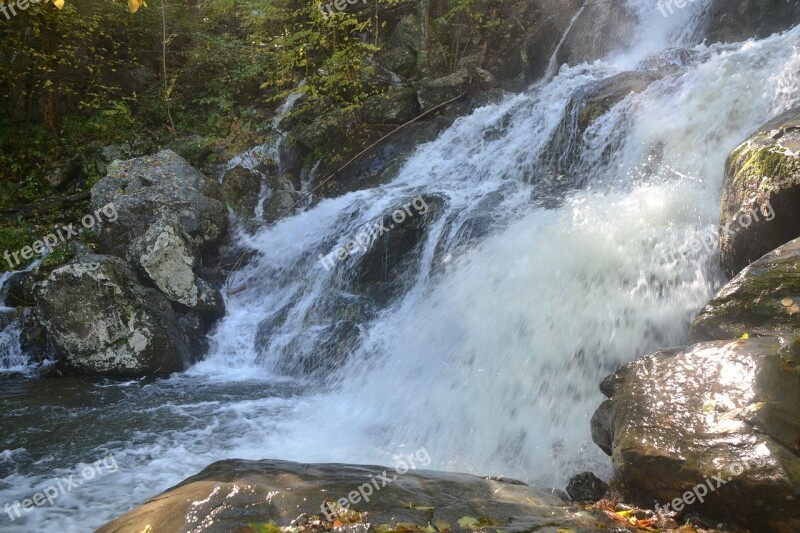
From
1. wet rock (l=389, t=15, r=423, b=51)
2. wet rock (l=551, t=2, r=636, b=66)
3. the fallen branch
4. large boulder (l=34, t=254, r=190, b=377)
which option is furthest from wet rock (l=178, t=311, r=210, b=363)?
wet rock (l=551, t=2, r=636, b=66)

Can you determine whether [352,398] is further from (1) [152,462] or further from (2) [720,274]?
(2) [720,274]

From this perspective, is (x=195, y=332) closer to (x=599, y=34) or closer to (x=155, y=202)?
(x=155, y=202)

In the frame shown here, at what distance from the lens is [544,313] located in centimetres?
634

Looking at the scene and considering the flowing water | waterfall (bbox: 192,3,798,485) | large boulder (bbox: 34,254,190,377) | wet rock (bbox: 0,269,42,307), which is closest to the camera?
the flowing water

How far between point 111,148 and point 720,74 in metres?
13.0

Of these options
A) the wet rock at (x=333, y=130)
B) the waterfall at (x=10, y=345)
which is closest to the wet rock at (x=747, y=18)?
the wet rock at (x=333, y=130)

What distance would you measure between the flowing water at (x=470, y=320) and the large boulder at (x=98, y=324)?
322mm

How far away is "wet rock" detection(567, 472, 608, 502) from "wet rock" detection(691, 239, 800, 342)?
148 centimetres

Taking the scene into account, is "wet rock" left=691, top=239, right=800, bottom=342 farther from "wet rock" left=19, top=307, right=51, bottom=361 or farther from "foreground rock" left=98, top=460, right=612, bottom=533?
"wet rock" left=19, top=307, right=51, bottom=361

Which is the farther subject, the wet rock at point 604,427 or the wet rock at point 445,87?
the wet rock at point 445,87

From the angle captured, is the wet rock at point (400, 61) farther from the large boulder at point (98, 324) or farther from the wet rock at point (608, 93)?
the large boulder at point (98, 324)

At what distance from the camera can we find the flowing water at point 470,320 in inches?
210

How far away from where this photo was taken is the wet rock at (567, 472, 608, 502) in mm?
3967

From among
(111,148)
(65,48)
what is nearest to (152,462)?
(111,148)
